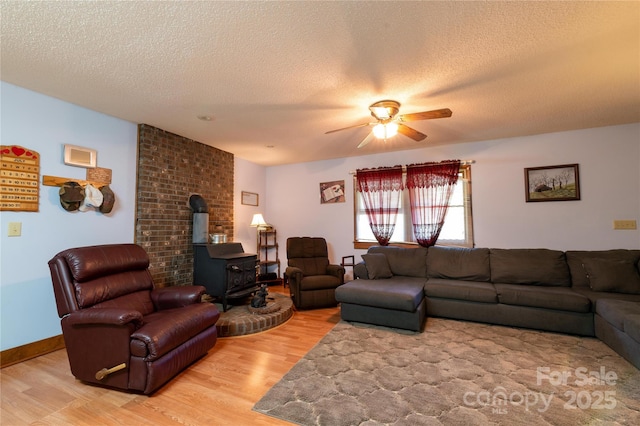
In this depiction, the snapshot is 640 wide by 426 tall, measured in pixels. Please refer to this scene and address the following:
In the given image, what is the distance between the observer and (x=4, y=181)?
2.29m

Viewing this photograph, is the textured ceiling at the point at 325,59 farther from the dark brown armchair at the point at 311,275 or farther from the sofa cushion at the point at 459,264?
the dark brown armchair at the point at 311,275

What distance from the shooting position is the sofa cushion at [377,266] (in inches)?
145

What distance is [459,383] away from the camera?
2.02 m

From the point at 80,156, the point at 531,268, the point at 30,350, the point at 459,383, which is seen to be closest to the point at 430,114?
the point at 459,383

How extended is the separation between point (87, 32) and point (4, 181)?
162 centimetres

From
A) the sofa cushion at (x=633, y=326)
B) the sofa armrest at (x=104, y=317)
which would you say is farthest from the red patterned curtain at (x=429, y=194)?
the sofa armrest at (x=104, y=317)

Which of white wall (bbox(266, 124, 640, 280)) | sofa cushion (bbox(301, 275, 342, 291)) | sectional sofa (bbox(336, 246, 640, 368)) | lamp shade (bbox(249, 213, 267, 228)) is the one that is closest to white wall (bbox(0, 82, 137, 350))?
lamp shade (bbox(249, 213, 267, 228))

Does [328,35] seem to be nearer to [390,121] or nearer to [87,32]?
[390,121]

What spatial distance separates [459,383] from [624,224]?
3.36 meters

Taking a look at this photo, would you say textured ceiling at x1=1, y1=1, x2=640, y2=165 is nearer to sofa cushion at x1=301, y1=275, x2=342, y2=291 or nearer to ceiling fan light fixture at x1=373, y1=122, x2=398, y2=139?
ceiling fan light fixture at x1=373, y1=122, x2=398, y2=139

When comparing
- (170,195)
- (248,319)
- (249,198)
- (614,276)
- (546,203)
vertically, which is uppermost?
→ (249,198)

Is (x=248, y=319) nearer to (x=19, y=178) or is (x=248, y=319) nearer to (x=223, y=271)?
(x=223, y=271)

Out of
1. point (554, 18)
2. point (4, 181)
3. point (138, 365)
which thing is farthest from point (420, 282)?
point (4, 181)

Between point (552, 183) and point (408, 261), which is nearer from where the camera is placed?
point (552, 183)
